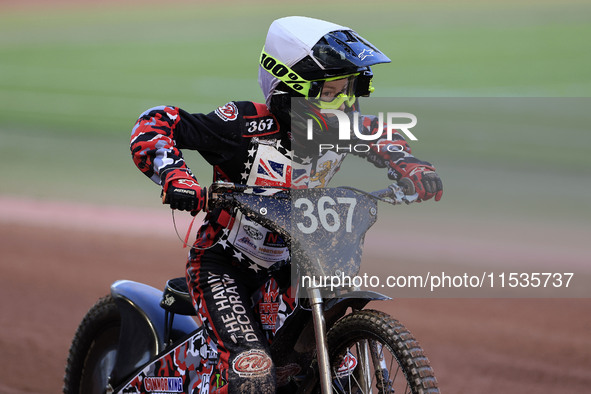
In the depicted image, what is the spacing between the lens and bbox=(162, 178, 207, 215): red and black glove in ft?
9.22

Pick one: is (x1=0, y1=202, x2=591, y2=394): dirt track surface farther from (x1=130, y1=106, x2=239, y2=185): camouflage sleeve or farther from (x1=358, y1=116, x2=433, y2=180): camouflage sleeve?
(x1=130, y1=106, x2=239, y2=185): camouflage sleeve

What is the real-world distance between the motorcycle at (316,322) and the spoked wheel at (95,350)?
1.87 feet

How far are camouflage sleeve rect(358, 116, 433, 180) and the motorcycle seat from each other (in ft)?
2.86

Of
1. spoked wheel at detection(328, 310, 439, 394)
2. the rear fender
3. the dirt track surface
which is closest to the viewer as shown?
spoked wheel at detection(328, 310, 439, 394)

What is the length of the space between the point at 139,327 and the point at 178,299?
12.4 inches

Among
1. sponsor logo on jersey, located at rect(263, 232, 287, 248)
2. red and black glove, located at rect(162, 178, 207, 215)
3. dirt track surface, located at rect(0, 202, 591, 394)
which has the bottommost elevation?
dirt track surface, located at rect(0, 202, 591, 394)

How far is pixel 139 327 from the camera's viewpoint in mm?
3809

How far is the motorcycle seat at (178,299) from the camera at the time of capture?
11.7ft

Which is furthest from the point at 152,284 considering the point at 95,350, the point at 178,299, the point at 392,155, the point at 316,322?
the point at 316,322

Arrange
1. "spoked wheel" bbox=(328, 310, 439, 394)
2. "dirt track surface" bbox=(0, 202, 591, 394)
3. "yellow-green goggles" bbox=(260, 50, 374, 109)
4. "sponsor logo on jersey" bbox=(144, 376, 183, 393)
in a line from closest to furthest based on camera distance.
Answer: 1. "spoked wheel" bbox=(328, 310, 439, 394)
2. "yellow-green goggles" bbox=(260, 50, 374, 109)
3. "sponsor logo on jersey" bbox=(144, 376, 183, 393)
4. "dirt track surface" bbox=(0, 202, 591, 394)

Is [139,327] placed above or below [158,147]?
below

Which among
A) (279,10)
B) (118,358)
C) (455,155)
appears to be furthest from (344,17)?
(118,358)

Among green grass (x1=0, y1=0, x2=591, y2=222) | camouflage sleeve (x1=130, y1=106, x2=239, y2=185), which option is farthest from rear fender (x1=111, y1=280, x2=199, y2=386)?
green grass (x1=0, y1=0, x2=591, y2=222)
